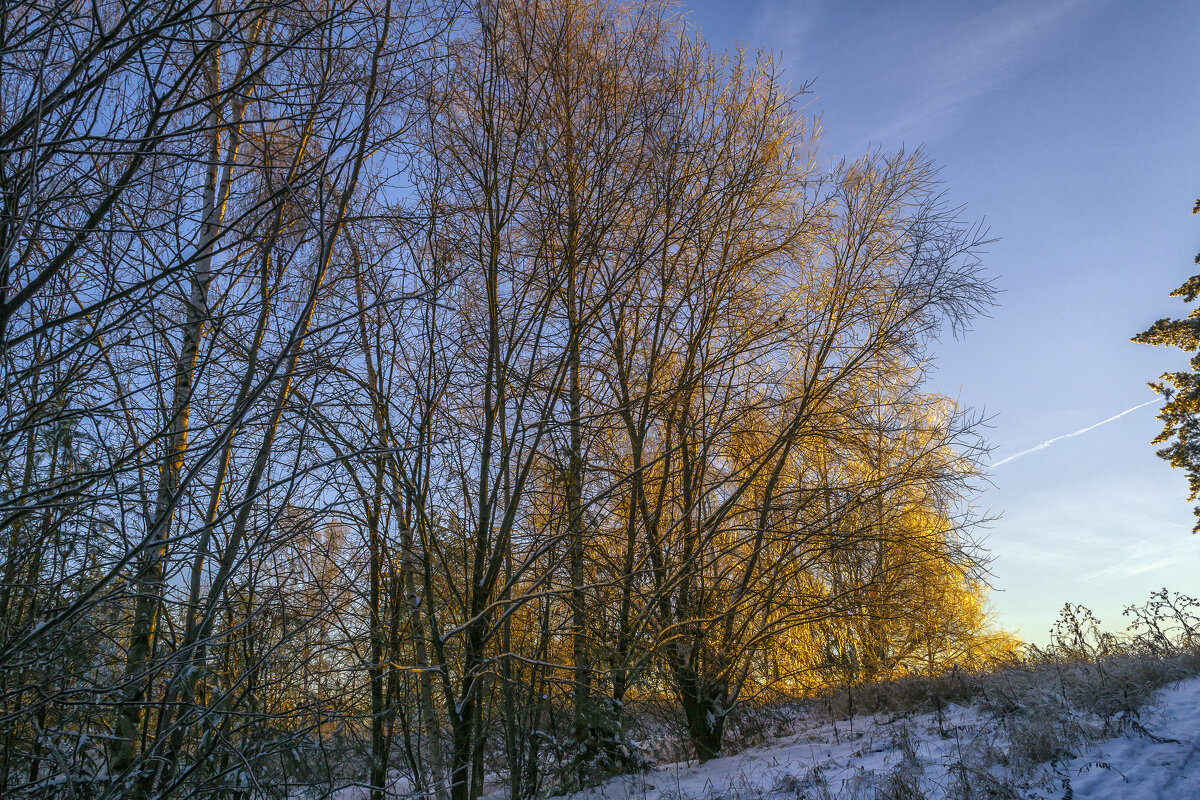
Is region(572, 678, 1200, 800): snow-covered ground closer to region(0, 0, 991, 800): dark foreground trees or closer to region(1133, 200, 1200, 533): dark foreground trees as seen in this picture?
region(0, 0, 991, 800): dark foreground trees

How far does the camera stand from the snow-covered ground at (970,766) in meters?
3.81

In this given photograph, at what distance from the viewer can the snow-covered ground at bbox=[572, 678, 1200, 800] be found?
3814mm

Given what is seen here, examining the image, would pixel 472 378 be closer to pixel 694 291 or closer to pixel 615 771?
pixel 694 291

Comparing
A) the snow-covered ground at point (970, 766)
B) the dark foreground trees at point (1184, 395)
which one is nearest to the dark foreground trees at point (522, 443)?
the snow-covered ground at point (970, 766)

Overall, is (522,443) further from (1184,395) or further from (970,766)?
(1184,395)

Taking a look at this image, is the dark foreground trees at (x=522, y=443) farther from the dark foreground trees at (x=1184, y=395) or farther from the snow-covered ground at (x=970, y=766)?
the dark foreground trees at (x=1184, y=395)

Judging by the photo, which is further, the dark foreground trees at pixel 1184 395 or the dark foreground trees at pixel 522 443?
the dark foreground trees at pixel 1184 395

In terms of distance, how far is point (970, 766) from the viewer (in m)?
4.21

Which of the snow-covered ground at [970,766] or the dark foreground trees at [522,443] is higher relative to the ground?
the dark foreground trees at [522,443]

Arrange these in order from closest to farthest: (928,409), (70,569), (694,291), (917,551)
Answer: (70,569), (694,291), (917,551), (928,409)

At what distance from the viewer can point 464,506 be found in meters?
4.64

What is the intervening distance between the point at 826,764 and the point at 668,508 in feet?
9.30

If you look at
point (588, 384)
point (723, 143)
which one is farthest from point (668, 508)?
point (723, 143)

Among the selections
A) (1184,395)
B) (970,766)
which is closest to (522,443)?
(970,766)
